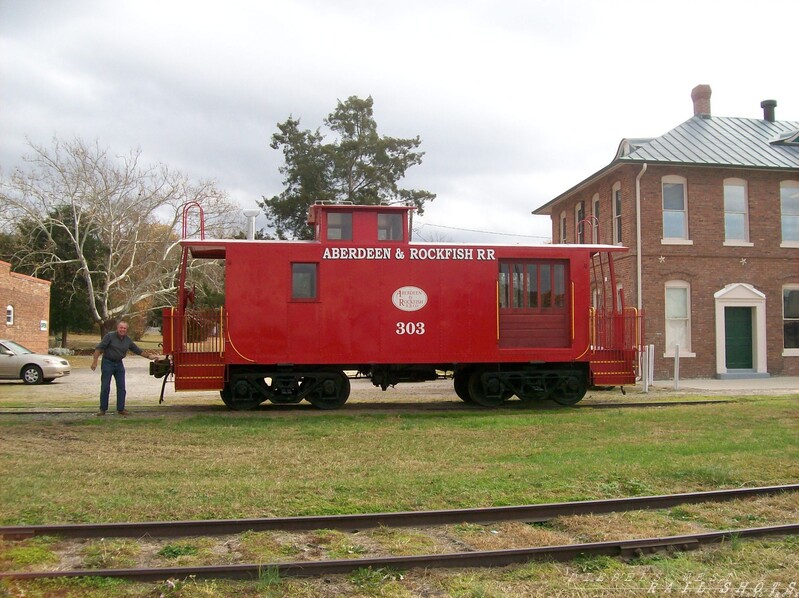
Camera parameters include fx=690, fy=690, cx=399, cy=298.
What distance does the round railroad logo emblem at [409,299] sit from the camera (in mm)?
13078

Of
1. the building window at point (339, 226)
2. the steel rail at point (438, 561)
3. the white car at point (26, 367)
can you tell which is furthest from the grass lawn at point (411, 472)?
the white car at point (26, 367)

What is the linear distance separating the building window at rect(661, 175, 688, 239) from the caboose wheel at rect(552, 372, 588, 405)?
30.9 ft

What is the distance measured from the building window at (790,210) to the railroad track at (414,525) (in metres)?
17.7

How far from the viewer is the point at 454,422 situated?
1152cm

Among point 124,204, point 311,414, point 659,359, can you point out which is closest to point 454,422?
point 311,414

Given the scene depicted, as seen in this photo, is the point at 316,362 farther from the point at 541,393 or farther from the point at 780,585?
the point at 780,585

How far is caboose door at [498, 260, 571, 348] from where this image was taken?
1354 centimetres

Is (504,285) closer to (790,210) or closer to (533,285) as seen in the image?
(533,285)

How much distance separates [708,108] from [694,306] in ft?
27.0

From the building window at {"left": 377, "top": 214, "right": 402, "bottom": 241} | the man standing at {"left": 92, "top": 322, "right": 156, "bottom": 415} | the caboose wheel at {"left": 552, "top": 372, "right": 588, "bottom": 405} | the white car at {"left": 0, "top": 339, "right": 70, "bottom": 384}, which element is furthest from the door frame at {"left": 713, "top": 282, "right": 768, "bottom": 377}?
the white car at {"left": 0, "top": 339, "right": 70, "bottom": 384}

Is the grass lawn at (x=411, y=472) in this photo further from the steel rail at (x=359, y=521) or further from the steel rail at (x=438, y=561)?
the steel rail at (x=359, y=521)

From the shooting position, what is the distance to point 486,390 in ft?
44.9

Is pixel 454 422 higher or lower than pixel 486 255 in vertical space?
lower

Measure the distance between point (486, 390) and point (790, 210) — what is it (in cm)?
1454
